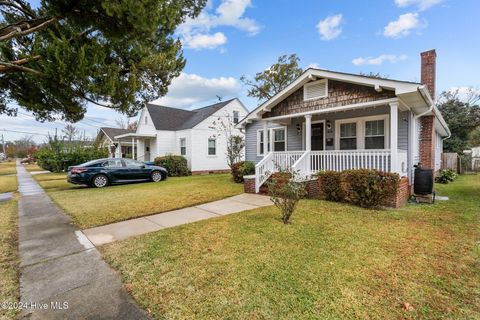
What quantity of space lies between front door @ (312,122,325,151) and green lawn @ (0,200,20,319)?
1039 cm

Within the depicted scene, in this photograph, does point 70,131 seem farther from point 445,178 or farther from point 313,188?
point 445,178

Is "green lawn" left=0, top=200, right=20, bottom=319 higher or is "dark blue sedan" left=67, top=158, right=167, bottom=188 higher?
"dark blue sedan" left=67, top=158, right=167, bottom=188

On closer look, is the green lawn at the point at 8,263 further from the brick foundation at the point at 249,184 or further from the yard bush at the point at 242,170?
the yard bush at the point at 242,170

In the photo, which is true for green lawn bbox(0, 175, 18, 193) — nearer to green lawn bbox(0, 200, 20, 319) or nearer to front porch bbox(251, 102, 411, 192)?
green lawn bbox(0, 200, 20, 319)

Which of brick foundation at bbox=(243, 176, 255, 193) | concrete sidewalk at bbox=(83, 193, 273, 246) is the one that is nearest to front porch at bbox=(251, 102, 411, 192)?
brick foundation at bbox=(243, 176, 255, 193)

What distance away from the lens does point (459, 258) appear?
3.57 meters

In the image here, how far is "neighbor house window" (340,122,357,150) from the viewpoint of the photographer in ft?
32.1

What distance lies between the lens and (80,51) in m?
4.26

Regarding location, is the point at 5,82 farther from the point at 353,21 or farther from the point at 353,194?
the point at 353,21

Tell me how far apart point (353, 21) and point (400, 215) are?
9.99 meters

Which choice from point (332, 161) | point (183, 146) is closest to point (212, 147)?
point (183, 146)

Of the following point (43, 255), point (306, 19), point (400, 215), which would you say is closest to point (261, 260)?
point (43, 255)

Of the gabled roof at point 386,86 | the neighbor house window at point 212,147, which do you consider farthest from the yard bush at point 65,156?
the gabled roof at point 386,86

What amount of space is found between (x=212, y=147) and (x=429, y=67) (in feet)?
46.2
